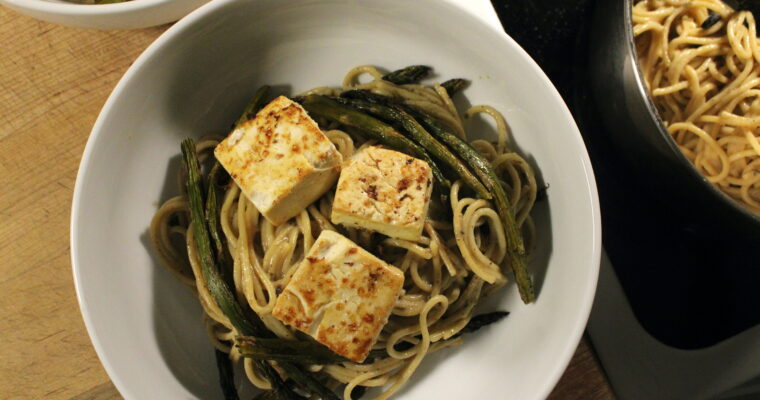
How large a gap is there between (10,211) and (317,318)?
1.06 metres

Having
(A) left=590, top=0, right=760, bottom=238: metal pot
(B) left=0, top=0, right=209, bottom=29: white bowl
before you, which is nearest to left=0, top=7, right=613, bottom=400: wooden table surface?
(B) left=0, top=0, right=209, bottom=29: white bowl

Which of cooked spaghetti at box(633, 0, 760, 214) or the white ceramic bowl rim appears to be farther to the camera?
cooked spaghetti at box(633, 0, 760, 214)

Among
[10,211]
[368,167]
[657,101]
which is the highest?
[368,167]

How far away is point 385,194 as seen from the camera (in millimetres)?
1500

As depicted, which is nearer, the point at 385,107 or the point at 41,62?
the point at 385,107

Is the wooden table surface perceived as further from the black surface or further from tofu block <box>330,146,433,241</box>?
tofu block <box>330,146,433,241</box>

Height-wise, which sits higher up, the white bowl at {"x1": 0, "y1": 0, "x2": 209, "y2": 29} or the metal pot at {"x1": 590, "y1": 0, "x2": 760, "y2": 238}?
the white bowl at {"x1": 0, "y1": 0, "x2": 209, "y2": 29}

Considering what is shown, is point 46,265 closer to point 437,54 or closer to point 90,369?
point 90,369

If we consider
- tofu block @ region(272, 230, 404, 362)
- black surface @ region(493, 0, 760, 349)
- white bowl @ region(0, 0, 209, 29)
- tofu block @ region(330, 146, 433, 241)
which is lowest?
black surface @ region(493, 0, 760, 349)

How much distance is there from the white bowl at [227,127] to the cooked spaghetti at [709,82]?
821mm

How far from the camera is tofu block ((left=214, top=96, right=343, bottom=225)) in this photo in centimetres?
148

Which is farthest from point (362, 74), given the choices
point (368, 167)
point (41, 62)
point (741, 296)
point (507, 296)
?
point (741, 296)

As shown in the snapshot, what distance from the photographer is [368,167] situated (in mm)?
1508

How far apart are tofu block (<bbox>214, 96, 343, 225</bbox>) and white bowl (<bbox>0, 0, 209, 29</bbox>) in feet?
1.20
